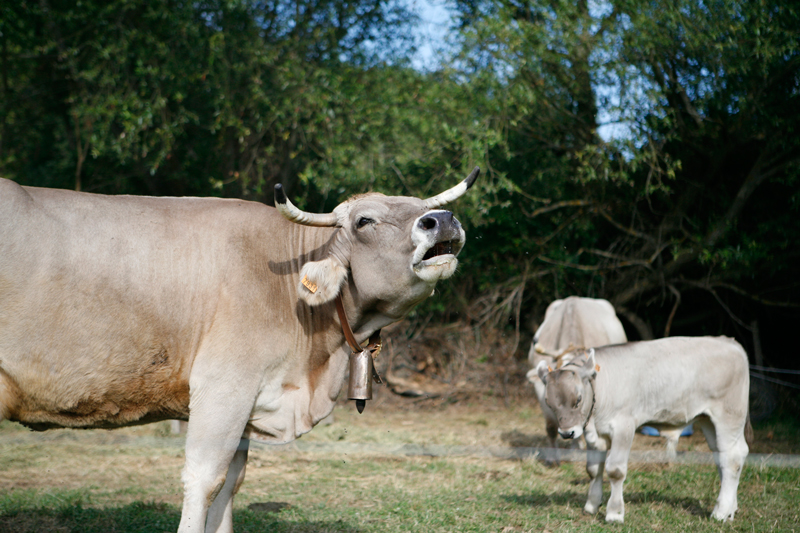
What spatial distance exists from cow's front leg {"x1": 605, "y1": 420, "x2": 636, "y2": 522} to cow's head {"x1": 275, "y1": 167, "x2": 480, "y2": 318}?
255 cm

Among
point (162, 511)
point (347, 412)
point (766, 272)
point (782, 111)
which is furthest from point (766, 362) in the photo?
point (162, 511)

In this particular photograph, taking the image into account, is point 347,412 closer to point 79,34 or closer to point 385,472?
point 385,472

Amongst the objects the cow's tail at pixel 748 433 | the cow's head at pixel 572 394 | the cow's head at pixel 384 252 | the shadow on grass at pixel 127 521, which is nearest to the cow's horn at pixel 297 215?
the cow's head at pixel 384 252

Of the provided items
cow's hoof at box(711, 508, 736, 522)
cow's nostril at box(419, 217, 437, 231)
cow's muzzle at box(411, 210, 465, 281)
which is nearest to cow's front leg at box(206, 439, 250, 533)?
cow's muzzle at box(411, 210, 465, 281)

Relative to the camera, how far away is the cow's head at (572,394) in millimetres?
5234

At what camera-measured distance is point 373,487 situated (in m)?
5.91

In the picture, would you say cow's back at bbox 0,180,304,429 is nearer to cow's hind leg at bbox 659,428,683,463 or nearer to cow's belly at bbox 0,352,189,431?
cow's belly at bbox 0,352,189,431

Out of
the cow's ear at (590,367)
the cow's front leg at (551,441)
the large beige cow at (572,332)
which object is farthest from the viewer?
the large beige cow at (572,332)

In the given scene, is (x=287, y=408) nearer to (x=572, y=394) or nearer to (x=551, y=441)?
(x=572, y=394)

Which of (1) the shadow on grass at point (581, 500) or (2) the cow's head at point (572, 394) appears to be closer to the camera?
(2) the cow's head at point (572, 394)

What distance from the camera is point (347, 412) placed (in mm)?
9664

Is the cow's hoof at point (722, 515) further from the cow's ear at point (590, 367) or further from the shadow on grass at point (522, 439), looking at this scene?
the shadow on grass at point (522, 439)

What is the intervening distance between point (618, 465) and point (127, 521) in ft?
11.6

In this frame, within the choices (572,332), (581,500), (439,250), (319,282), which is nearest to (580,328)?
A: (572,332)
